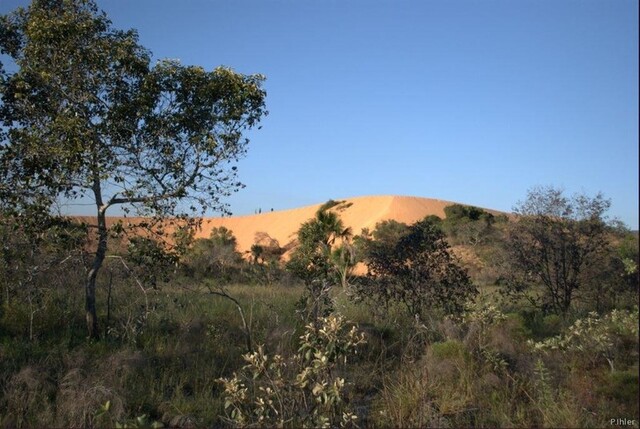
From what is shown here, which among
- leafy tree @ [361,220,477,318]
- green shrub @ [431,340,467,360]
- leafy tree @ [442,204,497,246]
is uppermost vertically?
leafy tree @ [442,204,497,246]

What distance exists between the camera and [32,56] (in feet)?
26.1

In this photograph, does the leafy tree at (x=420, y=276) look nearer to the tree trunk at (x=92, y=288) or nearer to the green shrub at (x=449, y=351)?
the green shrub at (x=449, y=351)

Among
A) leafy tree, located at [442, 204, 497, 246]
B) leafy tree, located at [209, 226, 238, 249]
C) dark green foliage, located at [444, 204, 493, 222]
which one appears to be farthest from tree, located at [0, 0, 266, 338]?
dark green foliage, located at [444, 204, 493, 222]

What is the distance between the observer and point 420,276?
1002 cm

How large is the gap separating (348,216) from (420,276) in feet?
210

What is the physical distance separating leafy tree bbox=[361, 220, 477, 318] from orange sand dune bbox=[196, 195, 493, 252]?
51112mm

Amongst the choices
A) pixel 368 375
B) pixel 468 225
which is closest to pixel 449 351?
pixel 368 375

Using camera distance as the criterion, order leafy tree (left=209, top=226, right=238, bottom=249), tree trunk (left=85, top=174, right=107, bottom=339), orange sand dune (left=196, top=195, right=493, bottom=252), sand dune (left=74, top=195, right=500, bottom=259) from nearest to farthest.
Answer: tree trunk (left=85, top=174, right=107, bottom=339) < leafy tree (left=209, top=226, right=238, bottom=249) < sand dune (left=74, top=195, right=500, bottom=259) < orange sand dune (left=196, top=195, right=493, bottom=252)

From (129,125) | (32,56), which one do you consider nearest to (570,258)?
(129,125)

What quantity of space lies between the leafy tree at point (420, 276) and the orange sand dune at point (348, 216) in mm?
51112

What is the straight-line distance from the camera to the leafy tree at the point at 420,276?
32.7ft

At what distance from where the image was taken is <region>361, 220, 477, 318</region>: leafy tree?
9969mm

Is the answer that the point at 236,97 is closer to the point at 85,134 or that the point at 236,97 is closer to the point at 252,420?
the point at 85,134

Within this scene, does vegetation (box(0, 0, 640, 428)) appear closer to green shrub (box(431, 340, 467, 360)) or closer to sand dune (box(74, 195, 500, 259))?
green shrub (box(431, 340, 467, 360))
